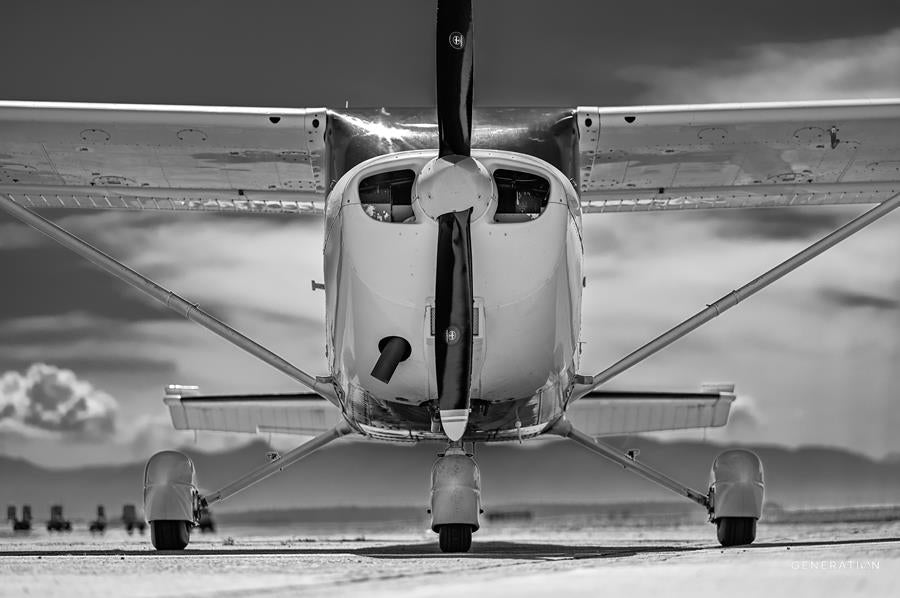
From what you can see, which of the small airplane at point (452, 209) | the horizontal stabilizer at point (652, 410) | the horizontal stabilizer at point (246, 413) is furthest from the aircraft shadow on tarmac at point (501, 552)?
the horizontal stabilizer at point (246, 413)

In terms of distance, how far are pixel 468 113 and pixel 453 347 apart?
1475mm

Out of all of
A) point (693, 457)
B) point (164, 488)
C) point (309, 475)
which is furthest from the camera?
point (693, 457)

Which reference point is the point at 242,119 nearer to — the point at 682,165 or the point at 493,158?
the point at 493,158

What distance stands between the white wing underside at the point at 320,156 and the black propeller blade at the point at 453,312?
203 centimetres

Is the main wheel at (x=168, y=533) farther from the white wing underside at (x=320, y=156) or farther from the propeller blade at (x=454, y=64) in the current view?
the propeller blade at (x=454, y=64)

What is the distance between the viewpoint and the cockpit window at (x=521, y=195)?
26.0 ft

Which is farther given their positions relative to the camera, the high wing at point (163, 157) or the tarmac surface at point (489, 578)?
the high wing at point (163, 157)

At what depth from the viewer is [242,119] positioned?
1026cm

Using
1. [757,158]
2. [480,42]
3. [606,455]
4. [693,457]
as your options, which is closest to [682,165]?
[757,158]

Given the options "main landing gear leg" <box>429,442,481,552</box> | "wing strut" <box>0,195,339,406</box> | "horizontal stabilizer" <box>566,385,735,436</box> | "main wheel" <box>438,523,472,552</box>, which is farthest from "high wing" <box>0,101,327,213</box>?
"horizontal stabilizer" <box>566,385,735,436</box>

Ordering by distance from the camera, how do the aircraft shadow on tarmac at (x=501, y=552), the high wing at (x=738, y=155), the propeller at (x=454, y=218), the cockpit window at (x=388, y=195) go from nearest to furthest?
the propeller at (x=454, y=218)
the cockpit window at (x=388, y=195)
the aircraft shadow on tarmac at (x=501, y=552)
the high wing at (x=738, y=155)

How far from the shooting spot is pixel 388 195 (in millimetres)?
7949

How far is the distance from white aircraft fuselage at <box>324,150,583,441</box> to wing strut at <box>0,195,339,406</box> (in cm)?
183

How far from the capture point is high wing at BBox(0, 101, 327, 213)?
403 inches
